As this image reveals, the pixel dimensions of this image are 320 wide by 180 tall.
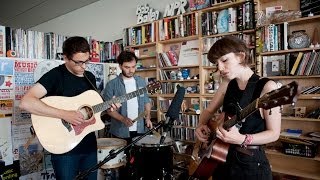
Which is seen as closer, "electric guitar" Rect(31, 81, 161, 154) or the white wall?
"electric guitar" Rect(31, 81, 161, 154)

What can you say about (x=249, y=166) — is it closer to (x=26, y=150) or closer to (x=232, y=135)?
(x=232, y=135)

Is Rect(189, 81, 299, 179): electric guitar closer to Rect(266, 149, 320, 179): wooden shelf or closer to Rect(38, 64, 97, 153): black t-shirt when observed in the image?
Rect(38, 64, 97, 153): black t-shirt

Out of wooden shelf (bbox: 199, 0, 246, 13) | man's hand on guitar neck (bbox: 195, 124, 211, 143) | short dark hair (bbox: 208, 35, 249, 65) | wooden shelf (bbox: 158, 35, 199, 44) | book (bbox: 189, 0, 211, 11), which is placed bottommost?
man's hand on guitar neck (bbox: 195, 124, 211, 143)

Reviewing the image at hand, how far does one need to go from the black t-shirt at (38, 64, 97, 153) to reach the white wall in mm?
2265

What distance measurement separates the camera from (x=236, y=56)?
123 cm

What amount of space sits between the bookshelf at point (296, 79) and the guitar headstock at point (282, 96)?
1.60 m

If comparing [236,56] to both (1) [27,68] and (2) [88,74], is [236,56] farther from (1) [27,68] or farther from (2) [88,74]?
(1) [27,68]

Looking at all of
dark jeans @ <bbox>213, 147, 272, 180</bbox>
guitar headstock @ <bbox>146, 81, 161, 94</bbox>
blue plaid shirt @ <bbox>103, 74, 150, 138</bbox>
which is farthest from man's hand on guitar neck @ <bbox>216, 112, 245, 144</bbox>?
blue plaid shirt @ <bbox>103, 74, 150, 138</bbox>

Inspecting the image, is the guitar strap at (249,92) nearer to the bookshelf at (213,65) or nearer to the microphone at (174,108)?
the microphone at (174,108)

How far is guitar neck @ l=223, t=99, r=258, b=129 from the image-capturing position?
42.9 inches

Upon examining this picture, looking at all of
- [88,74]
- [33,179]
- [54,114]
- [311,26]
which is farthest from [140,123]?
[311,26]

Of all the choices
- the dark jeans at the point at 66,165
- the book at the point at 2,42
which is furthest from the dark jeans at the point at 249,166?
the book at the point at 2,42

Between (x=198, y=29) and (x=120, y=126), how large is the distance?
5.12 feet

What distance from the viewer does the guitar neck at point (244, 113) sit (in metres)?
1.09
